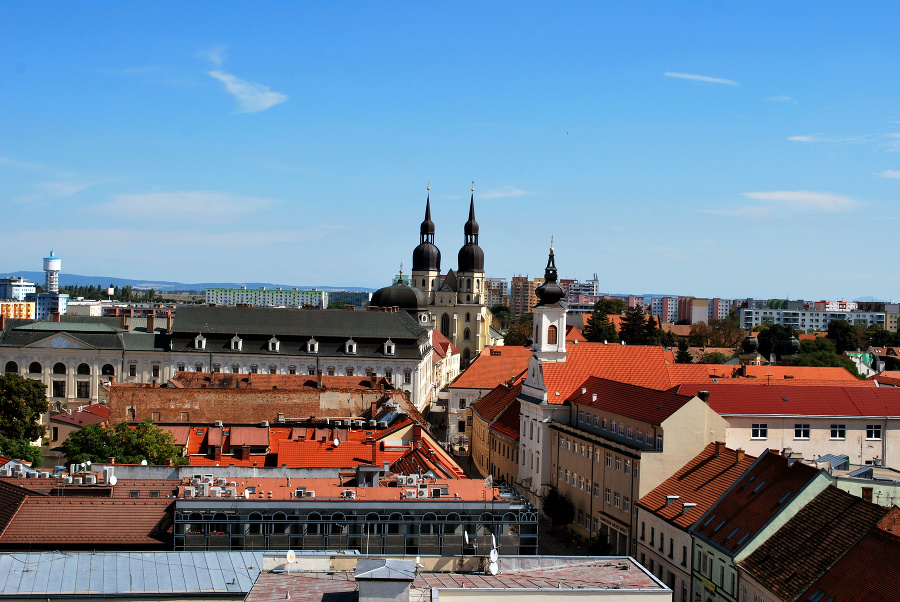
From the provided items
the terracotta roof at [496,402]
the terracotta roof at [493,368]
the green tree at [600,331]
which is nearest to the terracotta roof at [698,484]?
the terracotta roof at [496,402]

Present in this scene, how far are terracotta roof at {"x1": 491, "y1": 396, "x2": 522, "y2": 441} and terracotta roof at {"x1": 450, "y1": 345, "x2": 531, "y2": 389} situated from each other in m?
20.8

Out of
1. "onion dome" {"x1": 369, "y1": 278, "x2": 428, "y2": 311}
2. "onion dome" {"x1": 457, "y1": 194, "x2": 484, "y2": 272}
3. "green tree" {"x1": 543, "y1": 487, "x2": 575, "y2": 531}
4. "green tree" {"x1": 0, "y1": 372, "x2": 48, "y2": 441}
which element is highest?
"onion dome" {"x1": 457, "y1": 194, "x2": 484, "y2": 272}

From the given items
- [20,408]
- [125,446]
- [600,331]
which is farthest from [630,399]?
[600,331]

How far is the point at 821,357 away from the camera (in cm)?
11350

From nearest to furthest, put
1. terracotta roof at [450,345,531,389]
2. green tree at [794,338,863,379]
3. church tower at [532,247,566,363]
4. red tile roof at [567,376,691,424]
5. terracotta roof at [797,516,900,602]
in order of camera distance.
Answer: terracotta roof at [797,516,900,602] → red tile roof at [567,376,691,424] → church tower at [532,247,566,363] → terracotta roof at [450,345,531,389] → green tree at [794,338,863,379]

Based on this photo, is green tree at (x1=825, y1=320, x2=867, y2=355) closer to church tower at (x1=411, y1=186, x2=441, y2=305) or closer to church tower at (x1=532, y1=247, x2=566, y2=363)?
church tower at (x1=411, y1=186, x2=441, y2=305)

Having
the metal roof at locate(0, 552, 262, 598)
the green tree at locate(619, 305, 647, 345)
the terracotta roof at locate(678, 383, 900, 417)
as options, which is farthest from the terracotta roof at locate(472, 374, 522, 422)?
the green tree at locate(619, 305, 647, 345)

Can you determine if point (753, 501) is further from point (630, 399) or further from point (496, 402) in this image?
point (496, 402)

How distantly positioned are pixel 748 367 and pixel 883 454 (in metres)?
39.9

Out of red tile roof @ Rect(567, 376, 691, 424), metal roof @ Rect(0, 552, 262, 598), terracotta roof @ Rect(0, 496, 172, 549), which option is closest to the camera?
metal roof @ Rect(0, 552, 262, 598)

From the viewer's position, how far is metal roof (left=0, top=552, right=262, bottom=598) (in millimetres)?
26719

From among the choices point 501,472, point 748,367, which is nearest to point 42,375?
point 501,472

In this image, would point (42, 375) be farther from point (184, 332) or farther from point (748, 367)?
point (748, 367)

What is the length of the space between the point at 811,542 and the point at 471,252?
12090 centimetres
